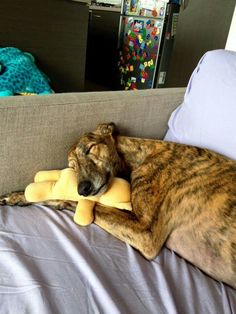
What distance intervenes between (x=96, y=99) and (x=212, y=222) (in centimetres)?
67

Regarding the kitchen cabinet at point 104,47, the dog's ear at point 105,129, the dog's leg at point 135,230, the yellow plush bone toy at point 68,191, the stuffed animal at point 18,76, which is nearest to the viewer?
the dog's leg at point 135,230

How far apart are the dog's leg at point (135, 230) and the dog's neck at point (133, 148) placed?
28 centimetres

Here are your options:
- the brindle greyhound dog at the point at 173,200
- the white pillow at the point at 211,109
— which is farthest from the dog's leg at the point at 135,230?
the white pillow at the point at 211,109

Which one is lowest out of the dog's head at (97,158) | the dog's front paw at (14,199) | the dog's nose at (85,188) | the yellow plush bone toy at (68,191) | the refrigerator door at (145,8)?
the dog's front paw at (14,199)

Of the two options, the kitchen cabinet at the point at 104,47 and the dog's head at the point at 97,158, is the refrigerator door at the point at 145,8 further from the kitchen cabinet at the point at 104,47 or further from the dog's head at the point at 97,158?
the dog's head at the point at 97,158

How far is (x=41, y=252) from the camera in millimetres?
946

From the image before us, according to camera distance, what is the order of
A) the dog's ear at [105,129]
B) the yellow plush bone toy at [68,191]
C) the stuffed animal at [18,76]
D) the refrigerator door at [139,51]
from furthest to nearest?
1. the refrigerator door at [139,51]
2. the stuffed animal at [18,76]
3. the dog's ear at [105,129]
4. the yellow plush bone toy at [68,191]

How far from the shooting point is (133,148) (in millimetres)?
1382

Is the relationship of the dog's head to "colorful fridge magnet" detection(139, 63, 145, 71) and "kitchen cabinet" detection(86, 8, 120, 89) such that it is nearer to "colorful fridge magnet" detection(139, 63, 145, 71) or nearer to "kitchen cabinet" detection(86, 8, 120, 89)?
"colorful fridge magnet" detection(139, 63, 145, 71)

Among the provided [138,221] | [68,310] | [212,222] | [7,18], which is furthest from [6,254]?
[7,18]

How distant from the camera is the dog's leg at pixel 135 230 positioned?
107cm

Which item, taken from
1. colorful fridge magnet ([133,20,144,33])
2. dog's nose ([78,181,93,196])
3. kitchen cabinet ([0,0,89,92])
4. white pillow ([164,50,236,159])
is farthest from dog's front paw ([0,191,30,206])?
colorful fridge magnet ([133,20,144,33])

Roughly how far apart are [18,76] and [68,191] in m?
0.73

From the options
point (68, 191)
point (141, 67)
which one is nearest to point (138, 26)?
point (141, 67)
